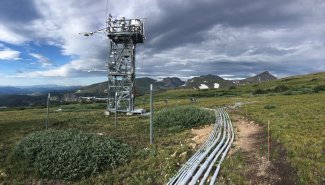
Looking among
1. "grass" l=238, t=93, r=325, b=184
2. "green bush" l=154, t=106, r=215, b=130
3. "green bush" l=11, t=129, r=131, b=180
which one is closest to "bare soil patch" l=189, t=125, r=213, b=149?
"green bush" l=154, t=106, r=215, b=130

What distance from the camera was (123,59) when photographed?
46719mm

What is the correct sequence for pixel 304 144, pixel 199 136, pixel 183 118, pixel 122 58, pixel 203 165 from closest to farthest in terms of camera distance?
pixel 203 165 < pixel 304 144 < pixel 199 136 < pixel 183 118 < pixel 122 58

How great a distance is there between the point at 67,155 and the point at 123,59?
99.5 ft

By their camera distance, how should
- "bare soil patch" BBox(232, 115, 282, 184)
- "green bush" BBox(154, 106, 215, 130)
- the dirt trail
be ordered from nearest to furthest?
1. the dirt trail
2. "bare soil patch" BBox(232, 115, 282, 184)
3. "green bush" BBox(154, 106, 215, 130)

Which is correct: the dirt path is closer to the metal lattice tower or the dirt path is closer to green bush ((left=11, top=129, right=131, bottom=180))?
green bush ((left=11, top=129, right=131, bottom=180))

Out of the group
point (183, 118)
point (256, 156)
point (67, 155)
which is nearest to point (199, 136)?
point (183, 118)

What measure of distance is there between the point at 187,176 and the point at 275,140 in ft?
30.9

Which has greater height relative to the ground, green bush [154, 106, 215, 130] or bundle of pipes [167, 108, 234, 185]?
green bush [154, 106, 215, 130]

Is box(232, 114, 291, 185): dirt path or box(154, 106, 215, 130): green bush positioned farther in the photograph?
box(154, 106, 215, 130): green bush

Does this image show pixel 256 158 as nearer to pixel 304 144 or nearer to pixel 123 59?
pixel 304 144

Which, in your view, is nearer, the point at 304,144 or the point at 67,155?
the point at 67,155

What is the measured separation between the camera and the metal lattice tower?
1761 inches

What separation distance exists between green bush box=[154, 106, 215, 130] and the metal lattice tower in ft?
49.9

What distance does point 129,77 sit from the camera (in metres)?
46.7
